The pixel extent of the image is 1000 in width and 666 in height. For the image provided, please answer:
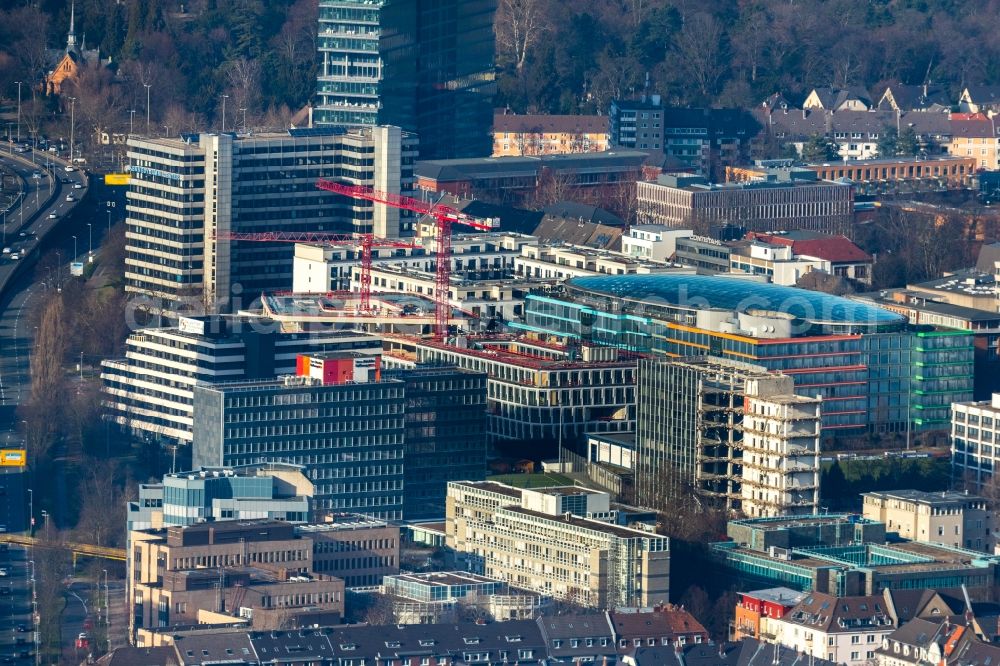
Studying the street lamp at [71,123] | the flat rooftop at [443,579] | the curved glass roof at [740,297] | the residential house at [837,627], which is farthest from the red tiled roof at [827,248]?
the residential house at [837,627]

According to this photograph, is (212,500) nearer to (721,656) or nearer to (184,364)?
(184,364)

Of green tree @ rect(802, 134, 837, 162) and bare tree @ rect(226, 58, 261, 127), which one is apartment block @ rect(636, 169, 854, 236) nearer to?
green tree @ rect(802, 134, 837, 162)

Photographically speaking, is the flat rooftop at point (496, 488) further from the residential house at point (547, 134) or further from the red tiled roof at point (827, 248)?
the residential house at point (547, 134)

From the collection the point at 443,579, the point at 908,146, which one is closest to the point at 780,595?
the point at 443,579

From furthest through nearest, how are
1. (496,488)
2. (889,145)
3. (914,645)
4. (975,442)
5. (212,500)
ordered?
(889,145)
(975,442)
(496,488)
(212,500)
(914,645)

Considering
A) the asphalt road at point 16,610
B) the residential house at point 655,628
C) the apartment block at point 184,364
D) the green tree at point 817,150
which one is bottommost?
the asphalt road at point 16,610

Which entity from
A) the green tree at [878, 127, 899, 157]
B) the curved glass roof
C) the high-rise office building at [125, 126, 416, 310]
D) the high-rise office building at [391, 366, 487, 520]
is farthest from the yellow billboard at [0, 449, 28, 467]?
the green tree at [878, 127, 899, 157]
